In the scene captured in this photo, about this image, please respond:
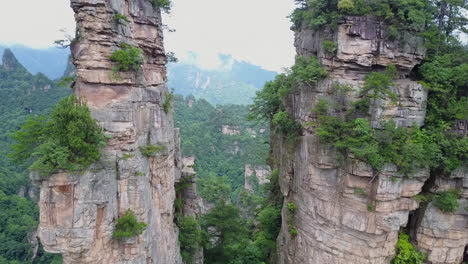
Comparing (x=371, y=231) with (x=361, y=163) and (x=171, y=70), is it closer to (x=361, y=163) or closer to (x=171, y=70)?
(x=361, y=163)

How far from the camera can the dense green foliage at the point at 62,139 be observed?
10.2m

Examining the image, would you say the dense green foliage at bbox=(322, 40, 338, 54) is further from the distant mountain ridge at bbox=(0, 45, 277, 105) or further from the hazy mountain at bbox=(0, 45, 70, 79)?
the distant mountain ridge at bbox=(0, 45, 277, 105)

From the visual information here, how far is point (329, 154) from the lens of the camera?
15492 mm

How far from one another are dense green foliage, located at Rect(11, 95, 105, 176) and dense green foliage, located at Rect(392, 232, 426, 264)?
1466cm

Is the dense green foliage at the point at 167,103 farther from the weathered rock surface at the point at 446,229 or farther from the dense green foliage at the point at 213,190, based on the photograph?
the dense green foliage at the point at 213,190

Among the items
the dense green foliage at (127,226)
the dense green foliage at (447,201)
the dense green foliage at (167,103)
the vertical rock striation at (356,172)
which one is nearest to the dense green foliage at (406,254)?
the vertical rock striation at (356,172)

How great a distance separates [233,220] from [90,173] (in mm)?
12502

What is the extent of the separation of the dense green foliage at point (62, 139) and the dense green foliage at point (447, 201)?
15.0 m

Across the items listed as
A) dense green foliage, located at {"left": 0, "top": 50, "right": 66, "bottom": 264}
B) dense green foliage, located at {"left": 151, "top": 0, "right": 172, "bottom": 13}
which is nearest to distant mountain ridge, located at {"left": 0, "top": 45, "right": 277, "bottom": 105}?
dense green foliage, located at {"left": 0, "top": 50, "right": 66, "bottom": 264}

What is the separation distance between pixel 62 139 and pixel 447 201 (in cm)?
1633

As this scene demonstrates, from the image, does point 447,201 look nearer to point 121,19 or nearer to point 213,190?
point 121,19

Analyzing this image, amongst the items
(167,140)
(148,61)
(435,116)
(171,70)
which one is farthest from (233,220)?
(171,70)

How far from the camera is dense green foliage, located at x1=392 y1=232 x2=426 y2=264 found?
1484 cm

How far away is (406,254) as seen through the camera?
1497 cm
